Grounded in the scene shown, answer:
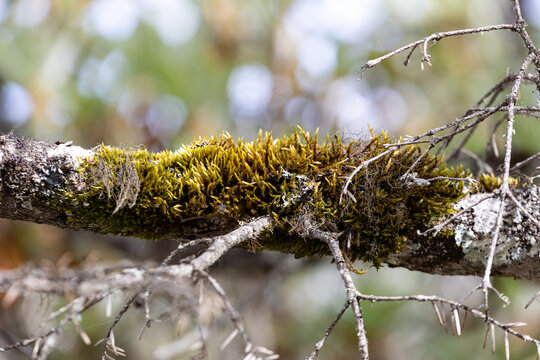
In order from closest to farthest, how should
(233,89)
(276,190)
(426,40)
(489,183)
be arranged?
(426,40), (276,190), (489,183), (233,89)

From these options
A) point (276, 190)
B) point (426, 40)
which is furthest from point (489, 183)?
point (276, 190)

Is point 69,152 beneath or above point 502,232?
above

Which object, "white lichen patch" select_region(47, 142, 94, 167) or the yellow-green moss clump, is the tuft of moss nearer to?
the yellow-green moss clump

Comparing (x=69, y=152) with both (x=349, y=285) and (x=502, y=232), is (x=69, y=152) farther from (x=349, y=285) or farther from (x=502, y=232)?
(x=502, y=232)

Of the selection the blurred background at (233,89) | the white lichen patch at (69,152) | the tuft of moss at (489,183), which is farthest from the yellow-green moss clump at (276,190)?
the blurred background at (233,89)

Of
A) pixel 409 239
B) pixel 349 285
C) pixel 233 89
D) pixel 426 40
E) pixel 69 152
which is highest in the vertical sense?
pixel 233 89

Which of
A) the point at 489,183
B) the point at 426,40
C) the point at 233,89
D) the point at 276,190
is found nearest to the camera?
the point at 426,40

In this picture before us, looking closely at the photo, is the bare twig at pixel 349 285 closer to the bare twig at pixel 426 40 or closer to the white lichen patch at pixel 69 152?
the bare twig at pixel 426 40
